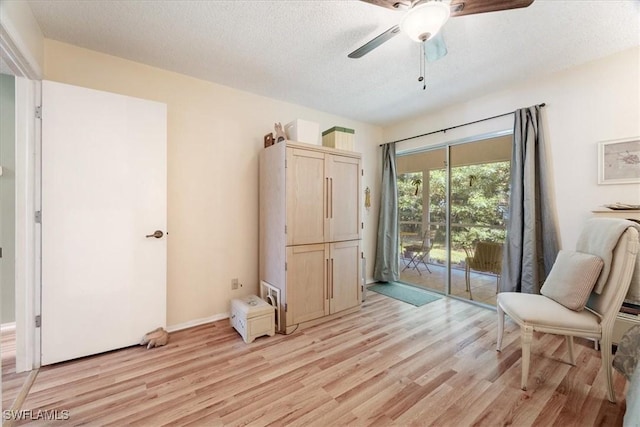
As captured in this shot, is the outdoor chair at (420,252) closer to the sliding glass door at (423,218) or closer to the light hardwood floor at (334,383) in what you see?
the sliding glass door at (423,218)

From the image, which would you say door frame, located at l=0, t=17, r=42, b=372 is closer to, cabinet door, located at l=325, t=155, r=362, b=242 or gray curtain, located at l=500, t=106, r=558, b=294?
cabinet door, located at l=325, t=155, r=362, b=242

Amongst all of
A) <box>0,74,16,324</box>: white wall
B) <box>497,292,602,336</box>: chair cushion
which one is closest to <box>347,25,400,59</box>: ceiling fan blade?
<box>497,292,602,336</box>: chair cushion

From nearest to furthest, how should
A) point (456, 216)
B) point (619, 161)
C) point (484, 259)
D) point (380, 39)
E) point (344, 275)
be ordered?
point (380, 39)
point (619, 161)
point (344, 275)
point (484, 259)
point (456, 216)

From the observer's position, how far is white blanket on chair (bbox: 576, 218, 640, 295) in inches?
66.5

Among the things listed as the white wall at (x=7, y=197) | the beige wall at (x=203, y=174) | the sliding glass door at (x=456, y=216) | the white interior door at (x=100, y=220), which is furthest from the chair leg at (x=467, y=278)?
the white wall at (x=7, y=197)

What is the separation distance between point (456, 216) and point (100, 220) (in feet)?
12.6

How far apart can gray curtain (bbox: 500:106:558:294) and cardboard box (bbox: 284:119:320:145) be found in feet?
7.00

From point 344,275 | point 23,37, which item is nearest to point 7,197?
point 23,37

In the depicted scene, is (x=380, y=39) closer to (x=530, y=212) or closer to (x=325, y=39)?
(x=325, y=39)

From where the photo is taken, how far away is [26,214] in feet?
5.91

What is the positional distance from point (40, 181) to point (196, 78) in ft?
5.19

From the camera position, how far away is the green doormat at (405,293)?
333cm

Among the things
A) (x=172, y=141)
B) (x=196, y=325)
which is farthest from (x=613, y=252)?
(x=172, y=141)

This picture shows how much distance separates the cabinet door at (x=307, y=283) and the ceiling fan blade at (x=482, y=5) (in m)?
2.08
